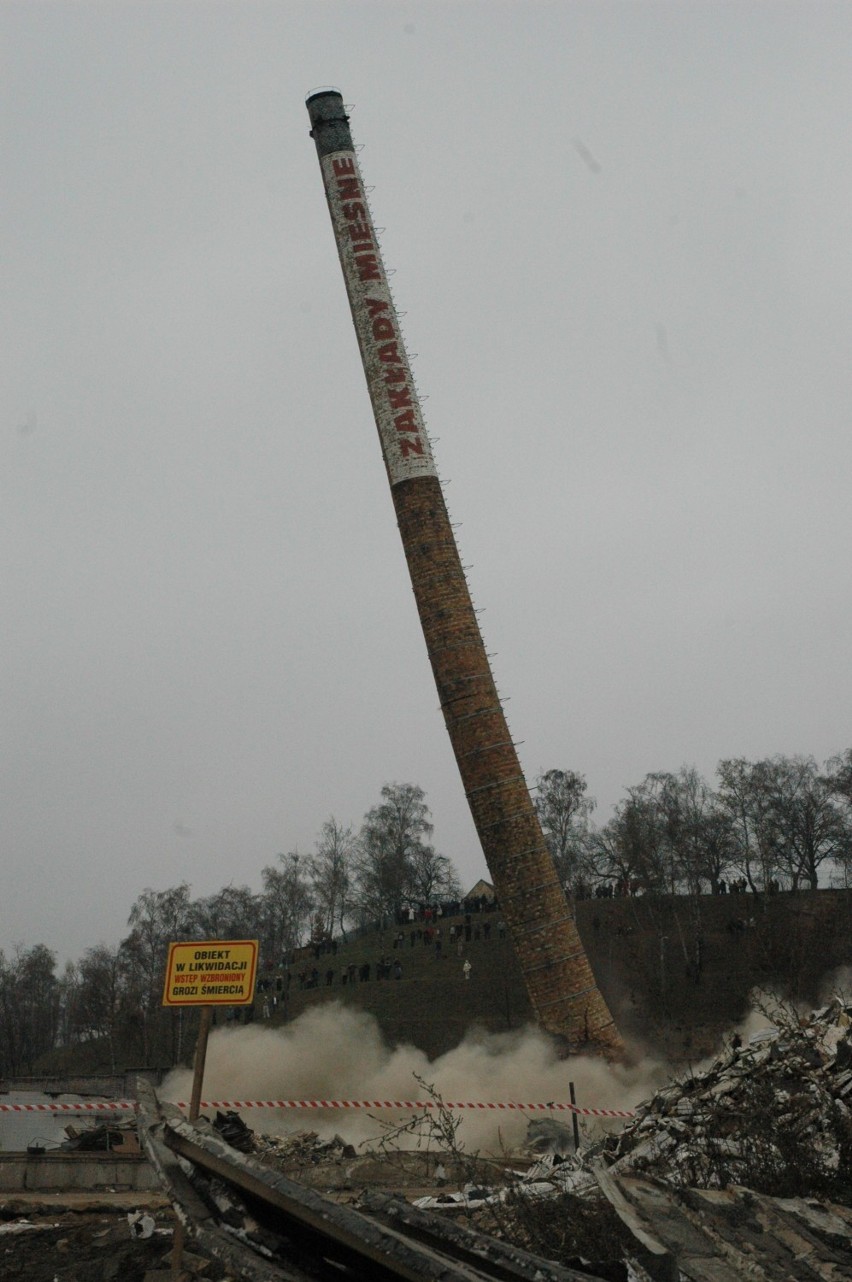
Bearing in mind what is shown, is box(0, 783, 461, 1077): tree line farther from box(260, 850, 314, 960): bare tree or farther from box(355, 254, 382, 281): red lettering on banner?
box(355, 254, 382, 281): red lettering on banner

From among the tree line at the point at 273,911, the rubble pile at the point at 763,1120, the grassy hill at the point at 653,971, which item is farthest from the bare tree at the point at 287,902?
the rubble pile at the point at 763,1120

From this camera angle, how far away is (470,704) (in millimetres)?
19969

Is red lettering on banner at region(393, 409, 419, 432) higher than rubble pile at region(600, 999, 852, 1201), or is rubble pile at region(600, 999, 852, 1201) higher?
red lettering on banner at region(393, 409, 419, 432)

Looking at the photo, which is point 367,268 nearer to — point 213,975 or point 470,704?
point 470,704

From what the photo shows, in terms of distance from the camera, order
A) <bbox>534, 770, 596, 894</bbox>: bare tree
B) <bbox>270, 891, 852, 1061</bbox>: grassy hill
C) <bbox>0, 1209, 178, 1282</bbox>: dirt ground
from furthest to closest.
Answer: <bbox>534, 770, 596, 894</bbox>: bare tree, <bbox>270, 891, 852, 1061</bbox>: grassy hill, <bbox>0, 1209, 178, 1282</bbox>: dirt ground

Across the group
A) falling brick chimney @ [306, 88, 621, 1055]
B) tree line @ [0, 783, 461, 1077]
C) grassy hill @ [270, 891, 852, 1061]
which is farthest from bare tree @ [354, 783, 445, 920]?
falling brick chimney @ [306, 88, 621, 1055]

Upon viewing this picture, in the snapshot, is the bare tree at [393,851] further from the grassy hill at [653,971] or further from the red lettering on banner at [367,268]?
the red lettering on banner at [367,268]

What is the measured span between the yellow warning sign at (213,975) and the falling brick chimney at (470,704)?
1242cm

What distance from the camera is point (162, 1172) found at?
417cm

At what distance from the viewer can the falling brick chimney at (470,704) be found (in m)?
19.1

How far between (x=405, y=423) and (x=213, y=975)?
15.7 metres

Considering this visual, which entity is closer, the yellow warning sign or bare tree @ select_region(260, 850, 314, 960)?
the yellow warning sign

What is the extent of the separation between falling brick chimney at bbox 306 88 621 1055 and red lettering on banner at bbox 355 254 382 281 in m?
0.02

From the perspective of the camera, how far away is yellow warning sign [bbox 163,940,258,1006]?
7379mm
